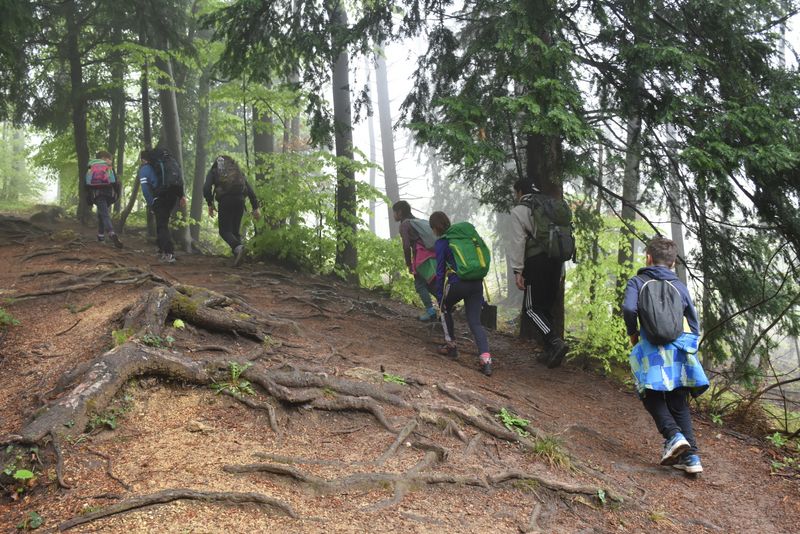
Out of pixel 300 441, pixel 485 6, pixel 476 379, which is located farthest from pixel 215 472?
pixel 485 6

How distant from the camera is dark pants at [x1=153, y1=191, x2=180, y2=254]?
9109 mm

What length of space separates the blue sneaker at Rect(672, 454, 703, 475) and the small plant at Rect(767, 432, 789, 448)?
1.74m

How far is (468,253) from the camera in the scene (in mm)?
6258

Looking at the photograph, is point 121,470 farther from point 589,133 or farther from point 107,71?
point 107,71

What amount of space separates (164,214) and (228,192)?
119 centimetres

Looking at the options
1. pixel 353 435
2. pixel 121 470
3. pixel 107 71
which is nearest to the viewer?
pixel 121 470

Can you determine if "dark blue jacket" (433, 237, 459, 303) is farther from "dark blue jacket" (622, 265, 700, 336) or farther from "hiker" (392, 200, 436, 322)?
"dark blue jacket" (622, 265, 700, 336)

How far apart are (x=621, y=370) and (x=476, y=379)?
9.10 ft

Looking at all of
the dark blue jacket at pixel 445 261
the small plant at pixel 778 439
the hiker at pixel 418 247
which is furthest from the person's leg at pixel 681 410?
the hiker at pixel 418 247

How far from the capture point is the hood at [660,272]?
4602 mm

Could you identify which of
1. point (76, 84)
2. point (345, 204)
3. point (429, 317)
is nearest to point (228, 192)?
point (345, 204)

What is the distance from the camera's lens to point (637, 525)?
144 inches

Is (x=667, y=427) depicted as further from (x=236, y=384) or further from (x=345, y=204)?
(x=345, y=204)

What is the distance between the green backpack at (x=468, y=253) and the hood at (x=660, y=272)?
192cm
